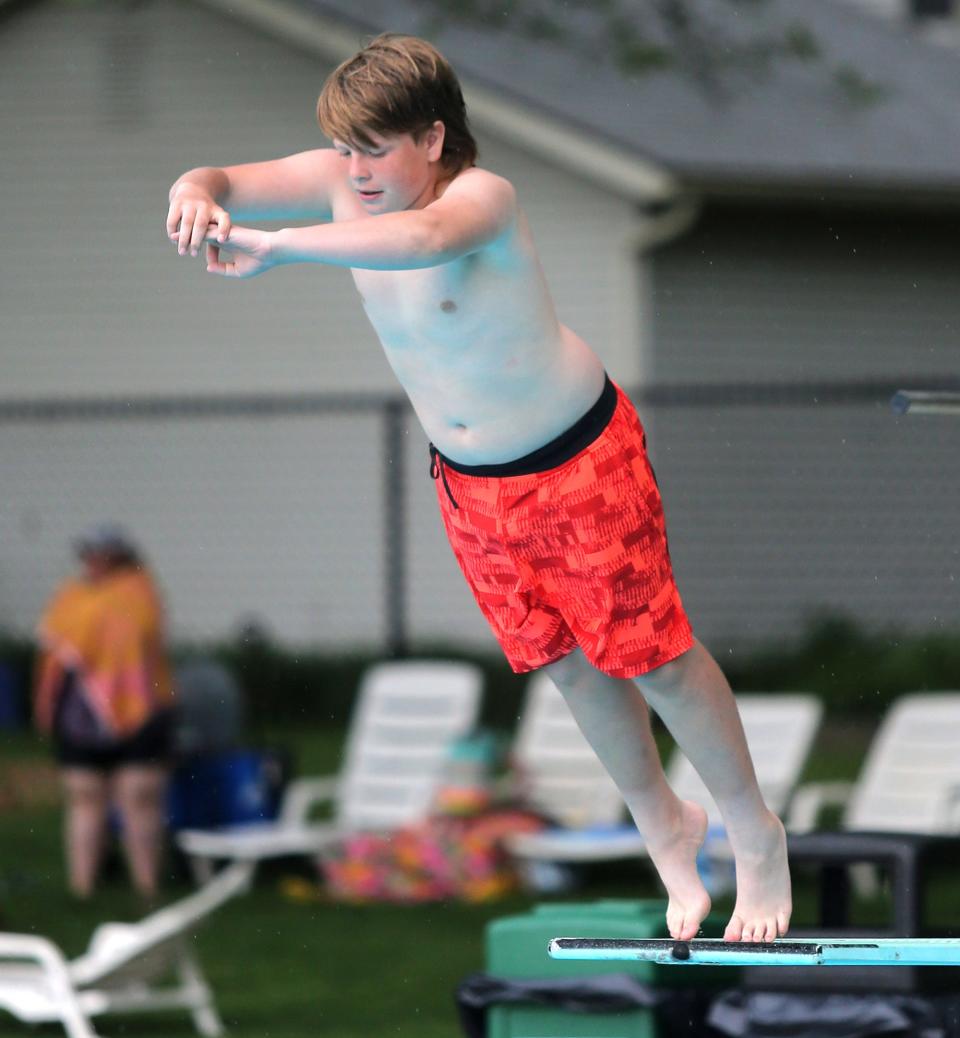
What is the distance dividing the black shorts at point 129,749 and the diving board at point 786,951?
18.9 feet

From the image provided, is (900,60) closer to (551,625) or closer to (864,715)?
(864,715)

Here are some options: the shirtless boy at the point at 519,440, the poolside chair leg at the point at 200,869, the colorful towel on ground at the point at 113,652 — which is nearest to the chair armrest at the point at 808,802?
the poolside chair leg at the point at 200,869

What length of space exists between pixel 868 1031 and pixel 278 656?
9.93 metres

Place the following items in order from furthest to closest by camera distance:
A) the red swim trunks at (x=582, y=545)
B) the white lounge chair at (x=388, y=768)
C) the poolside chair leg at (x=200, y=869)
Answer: the poolside chair leg at (x=200, y=869), the white lounge chair at (x=388, y=768), the red swim trunks at (x=582, y=545)

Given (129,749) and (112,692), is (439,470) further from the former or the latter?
(129,749)

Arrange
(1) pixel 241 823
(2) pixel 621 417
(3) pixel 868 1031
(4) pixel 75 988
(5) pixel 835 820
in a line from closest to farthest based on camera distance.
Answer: (2) pixel 621 417 → (3) pixel 868 1031 → (4) pixel 75 988 → (1) pixel 241 823 → (5) pixel 835 820

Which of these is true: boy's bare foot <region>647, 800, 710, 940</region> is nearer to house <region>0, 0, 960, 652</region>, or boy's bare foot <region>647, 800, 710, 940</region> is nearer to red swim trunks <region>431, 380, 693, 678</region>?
red swim trunks <region>431, 380, 693, 678</region>

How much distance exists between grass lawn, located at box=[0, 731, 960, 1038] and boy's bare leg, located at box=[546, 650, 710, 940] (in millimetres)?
3120

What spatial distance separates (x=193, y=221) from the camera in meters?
3.10

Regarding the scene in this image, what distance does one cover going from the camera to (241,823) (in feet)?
32.6

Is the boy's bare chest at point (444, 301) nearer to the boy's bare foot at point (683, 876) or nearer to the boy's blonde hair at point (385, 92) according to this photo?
the boy's blonde hair at point (385, 92)

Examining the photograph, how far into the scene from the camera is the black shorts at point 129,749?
9.37 meters

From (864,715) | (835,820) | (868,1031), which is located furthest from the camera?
(864,715)

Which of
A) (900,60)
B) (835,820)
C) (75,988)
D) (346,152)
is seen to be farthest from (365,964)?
(900,60)
